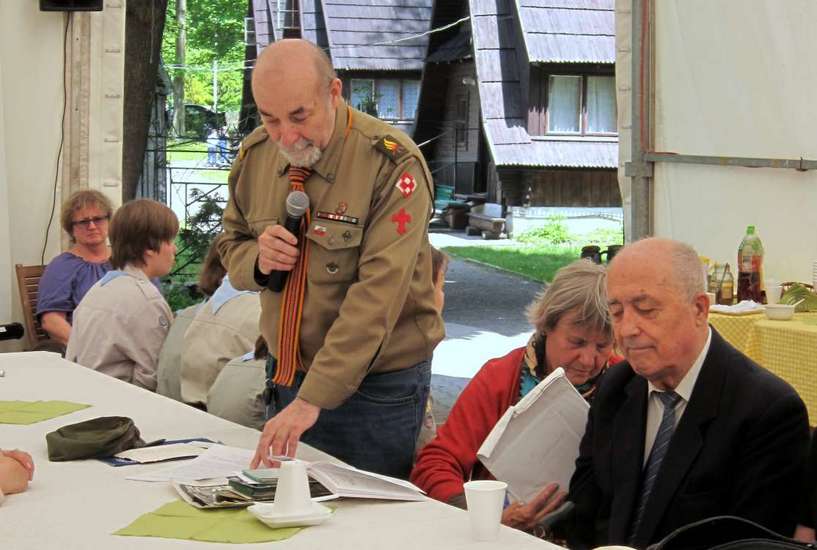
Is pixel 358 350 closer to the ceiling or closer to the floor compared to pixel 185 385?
closer to the ceiling

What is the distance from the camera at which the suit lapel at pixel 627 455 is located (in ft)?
9.23

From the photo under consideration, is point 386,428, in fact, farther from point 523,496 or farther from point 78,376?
point 78,376

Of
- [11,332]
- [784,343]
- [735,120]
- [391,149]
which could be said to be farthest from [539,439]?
[11,332]

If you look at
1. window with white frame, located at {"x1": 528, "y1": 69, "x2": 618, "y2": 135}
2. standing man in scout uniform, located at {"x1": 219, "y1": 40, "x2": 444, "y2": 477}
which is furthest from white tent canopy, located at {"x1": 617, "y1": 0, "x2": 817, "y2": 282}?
window with white frame, located at {"x1": 528, "y1": 69, "x2": 618, "y2": 135}

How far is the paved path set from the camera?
929 cm

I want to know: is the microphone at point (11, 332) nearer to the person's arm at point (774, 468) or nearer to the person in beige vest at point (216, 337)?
the person in beige vest at point (216, 337)

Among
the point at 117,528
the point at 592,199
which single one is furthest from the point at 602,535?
the point at 592,199

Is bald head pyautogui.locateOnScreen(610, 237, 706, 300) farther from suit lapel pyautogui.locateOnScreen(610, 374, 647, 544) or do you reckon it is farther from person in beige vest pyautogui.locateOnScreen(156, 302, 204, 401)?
person in beige vest pyautogui.locateOnScreen(156, 302, 204, 401)

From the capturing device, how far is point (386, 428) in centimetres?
333

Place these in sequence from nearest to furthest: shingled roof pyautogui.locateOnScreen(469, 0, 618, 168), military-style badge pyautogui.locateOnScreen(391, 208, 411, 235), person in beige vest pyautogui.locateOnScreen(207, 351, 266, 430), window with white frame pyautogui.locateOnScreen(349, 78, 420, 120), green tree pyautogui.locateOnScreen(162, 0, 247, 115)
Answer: military-style badge pyautogui.locateOnScreen(391, 208, 411, 235) < person in beige vest pyautogui.locateOnScreen(207, 351, 266, 430) < shingled roof pyautogui.locateOnScreen(469, 0, 618, 168) < window with white frame pyautogui.locateOnScreen(349, 78, 420, 120) < green tree pyautogui.locateOnScreen(162, 0, 247, 115)

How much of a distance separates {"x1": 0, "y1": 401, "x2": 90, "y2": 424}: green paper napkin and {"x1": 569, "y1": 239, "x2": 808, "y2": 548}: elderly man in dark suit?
1.58 m

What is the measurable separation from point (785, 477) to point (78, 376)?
8.19 ft

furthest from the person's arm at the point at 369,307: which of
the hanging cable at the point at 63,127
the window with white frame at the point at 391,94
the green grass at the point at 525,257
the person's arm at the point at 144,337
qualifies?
the window with white frame at the point at 391,94

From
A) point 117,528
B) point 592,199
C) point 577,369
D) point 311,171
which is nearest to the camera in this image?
point 117,528
